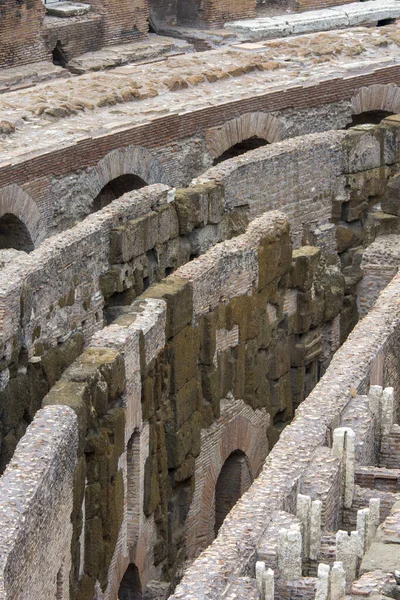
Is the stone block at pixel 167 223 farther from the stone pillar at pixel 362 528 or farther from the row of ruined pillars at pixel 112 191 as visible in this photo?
the stone pillar at pixel 362 528

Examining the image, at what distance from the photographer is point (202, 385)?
1616cm

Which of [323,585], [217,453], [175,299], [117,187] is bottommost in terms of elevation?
[217,453]

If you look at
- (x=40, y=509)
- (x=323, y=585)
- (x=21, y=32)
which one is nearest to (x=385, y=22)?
(x=21, y=32)

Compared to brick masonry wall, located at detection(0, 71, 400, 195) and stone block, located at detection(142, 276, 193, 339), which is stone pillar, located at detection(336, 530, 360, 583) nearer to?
stone block, located at detection(142, 276, 193, 339)

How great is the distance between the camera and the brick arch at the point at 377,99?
22688 mm

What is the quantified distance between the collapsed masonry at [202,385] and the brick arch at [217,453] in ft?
0.06

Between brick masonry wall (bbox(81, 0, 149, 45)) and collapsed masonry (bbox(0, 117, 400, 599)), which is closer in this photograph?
collapsed masonry (bbox(0, 117, 400, 599))

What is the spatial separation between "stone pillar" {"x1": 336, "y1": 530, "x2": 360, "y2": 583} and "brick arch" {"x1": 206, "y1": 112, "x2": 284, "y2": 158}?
1039cm

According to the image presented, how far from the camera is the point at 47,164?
18.4 meters

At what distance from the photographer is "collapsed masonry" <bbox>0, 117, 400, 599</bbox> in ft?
37.6

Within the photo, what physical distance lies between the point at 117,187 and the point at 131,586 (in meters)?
6.16

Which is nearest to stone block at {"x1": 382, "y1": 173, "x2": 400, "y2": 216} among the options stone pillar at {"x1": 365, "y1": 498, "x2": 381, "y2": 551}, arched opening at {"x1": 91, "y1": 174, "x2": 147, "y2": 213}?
arched opening at {"x1": 91, "y1": 174, "x2": 147, "y2": 213}

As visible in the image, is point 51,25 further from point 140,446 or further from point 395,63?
point 140,446

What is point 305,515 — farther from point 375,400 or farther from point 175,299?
point 175,299
